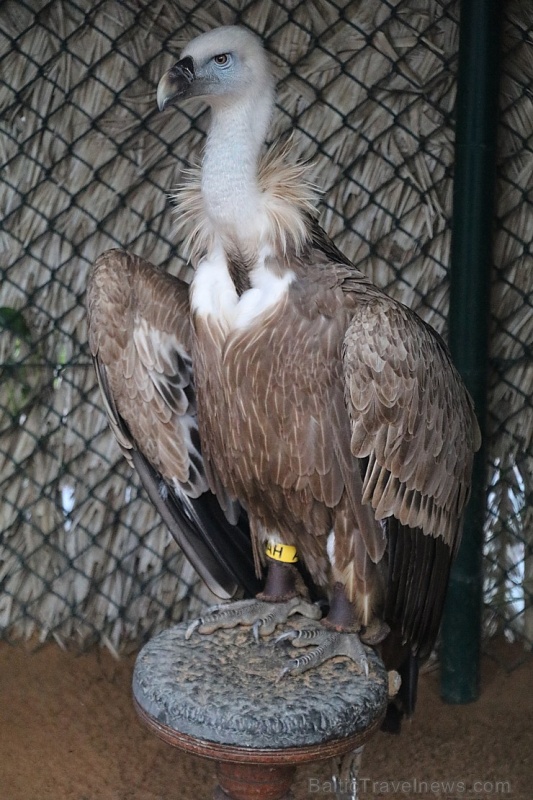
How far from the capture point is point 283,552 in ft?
6.75

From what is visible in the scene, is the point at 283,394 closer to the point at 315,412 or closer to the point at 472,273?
the point at 315,412

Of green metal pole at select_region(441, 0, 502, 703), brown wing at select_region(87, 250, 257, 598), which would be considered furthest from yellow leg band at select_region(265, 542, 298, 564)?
green metal pole at select_region(441, 0, 502, 703)

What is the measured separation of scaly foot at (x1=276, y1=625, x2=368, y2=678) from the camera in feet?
5.90

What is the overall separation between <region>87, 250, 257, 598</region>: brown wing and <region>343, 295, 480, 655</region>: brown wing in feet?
1.53

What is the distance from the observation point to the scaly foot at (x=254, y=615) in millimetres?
1945

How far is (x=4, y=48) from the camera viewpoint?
278 cm

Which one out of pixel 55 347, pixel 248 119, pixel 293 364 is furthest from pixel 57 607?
pixel 248 119

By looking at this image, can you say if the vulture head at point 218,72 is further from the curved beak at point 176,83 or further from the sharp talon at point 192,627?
the sharp talon at point 192,627

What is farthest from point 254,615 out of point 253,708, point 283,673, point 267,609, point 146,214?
point 146,214

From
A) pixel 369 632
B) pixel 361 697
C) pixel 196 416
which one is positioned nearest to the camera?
pixel 361 697

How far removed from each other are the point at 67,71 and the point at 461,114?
1267 mm

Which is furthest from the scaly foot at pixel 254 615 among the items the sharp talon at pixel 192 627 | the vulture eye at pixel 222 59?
the vulture eye at pixel 222 59

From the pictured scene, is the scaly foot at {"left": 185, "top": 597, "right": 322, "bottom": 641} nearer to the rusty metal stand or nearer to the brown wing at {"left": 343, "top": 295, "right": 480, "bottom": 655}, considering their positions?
the rusty metal stand

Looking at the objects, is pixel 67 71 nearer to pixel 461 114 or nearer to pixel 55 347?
pixel 55 347
